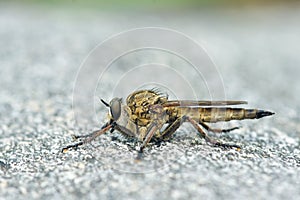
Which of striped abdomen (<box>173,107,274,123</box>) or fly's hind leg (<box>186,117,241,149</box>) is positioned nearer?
fly's hind leg (<box>186,117,241,149</box>)

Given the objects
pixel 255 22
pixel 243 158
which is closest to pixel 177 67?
pixel 243 158

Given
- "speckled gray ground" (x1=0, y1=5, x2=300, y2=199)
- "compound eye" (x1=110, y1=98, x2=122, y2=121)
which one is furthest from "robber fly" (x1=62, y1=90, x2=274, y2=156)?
"speckled gray ground" (x1=0, y1=5, x2=300, y2=199)

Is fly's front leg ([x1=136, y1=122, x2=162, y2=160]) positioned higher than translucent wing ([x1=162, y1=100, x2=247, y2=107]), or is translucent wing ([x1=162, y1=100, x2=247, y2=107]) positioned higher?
translucent wing ([x1=162, y1=100, x2=247, y2=107])

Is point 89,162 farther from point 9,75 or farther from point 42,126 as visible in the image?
point 9,75

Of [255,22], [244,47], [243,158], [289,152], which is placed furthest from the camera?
[255,22]

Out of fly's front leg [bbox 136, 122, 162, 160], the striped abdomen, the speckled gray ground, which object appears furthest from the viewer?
the striped abdomen

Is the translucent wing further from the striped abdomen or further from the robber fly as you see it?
the striped abdomen

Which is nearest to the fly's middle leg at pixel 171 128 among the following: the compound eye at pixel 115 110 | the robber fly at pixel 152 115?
the robber fly at pixel 152 115
